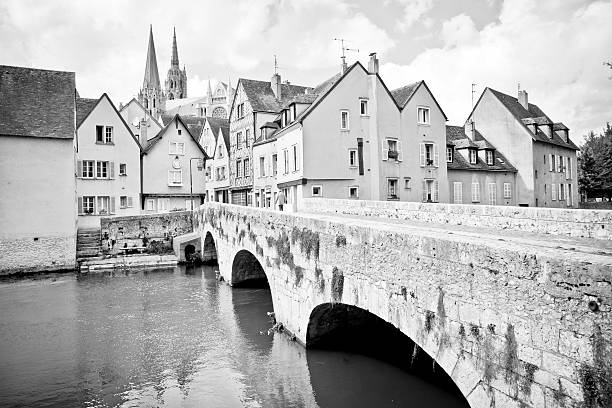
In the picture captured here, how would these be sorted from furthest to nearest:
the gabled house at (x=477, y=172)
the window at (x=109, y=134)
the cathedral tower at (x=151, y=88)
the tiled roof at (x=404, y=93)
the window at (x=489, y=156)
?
the cathedral tower at (x=151, y=88) < the window at (x=489, y=156) < the window at (x=109, y=134) < the gabled house at (x=477, y=172) < the tiled roof at (x=404, y=93)

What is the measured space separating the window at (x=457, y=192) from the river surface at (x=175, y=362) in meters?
16.9

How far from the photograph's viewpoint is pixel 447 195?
28.7m

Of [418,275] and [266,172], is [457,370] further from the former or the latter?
[266,172]

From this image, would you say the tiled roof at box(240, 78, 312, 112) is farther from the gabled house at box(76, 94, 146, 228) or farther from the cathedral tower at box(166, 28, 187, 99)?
the cathedral tower at box(166, 28, 187, 99)

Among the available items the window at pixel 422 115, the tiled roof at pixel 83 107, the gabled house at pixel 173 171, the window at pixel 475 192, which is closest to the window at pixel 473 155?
the window at pixel 475 192

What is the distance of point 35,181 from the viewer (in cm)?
2502

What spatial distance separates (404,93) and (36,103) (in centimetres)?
2137

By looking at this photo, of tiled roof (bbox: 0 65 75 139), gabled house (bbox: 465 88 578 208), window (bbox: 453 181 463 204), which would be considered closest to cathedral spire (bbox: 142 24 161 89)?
tiled roof (bbox: 0 65 75 139)

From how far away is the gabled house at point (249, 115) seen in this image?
31641mm

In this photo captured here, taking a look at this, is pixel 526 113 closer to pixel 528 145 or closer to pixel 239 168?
pixel 528 145

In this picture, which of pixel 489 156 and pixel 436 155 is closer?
pixel 436 155

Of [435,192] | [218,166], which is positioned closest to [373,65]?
[435,192]

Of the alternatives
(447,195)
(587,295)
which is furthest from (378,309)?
(447,195)

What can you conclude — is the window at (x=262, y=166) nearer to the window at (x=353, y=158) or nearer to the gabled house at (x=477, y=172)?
the window at (x=353, y=158)
